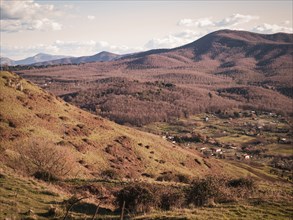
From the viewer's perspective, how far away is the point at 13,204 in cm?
1944

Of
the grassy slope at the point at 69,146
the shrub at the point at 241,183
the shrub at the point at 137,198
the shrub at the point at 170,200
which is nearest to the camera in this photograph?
the grassy slope at the point at 69,146

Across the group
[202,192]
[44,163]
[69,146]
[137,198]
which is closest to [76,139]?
A: [69,146]

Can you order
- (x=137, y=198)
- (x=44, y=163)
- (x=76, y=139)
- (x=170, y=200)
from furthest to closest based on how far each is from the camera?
(x=76, y=139) → (x=44, y=163) → (x=170, y=200) → (x=137, y=198)

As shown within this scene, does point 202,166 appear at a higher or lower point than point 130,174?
lower

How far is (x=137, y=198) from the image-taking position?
23.8 m

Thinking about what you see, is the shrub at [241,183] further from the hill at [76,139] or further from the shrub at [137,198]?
the hill at [76,139]

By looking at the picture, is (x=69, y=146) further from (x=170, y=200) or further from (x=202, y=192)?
(x=202, y=192)

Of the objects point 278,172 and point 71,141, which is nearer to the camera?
point 71,141

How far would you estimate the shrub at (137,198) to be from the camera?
23.7 m

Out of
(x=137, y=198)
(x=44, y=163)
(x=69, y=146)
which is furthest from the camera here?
(x=69, y=146)

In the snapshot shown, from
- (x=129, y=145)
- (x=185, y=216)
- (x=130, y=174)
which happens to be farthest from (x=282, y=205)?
(x=129, y=145)

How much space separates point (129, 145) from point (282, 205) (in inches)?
1902

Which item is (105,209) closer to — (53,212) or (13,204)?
(53,212)

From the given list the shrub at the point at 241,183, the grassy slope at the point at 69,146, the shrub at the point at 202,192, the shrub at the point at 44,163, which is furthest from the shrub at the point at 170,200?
the shrub at the point at 44,163
